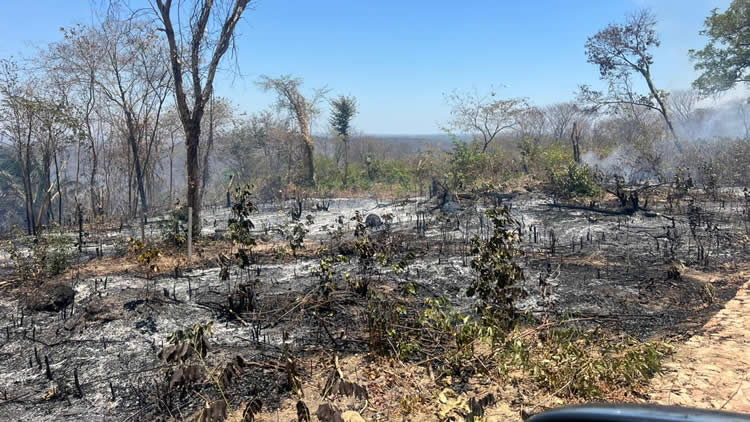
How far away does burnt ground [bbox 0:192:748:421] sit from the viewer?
3594 mm

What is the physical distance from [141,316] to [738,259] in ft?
28.3

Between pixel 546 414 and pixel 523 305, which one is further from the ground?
pixel 546 414

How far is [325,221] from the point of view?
1288 cm

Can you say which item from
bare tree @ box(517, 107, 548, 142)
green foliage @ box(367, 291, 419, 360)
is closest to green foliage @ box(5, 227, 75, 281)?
green foliage @ box(367, 291, 419, 360)

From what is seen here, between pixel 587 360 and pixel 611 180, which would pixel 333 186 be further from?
pixel 587 360

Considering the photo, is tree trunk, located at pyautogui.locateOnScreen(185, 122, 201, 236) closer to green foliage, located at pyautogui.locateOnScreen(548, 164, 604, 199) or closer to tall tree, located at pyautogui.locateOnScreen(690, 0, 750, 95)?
green foliage, located at pyautogui.locateOnScreen(548, 164, 604, 199)

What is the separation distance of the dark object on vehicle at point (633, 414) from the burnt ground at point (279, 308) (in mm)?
2434

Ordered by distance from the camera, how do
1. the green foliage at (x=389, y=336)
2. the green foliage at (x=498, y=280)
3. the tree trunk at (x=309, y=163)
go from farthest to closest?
the tree trunk at (x=309, y=163)
the green foliage at (x=498, y=280)
the green foliage at (x=389, y=336)

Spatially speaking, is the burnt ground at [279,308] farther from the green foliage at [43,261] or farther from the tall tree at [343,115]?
the tall tree at [343,115]

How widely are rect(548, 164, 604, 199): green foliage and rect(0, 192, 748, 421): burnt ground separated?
3.18 meters

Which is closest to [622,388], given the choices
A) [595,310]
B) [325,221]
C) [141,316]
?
[595,310]

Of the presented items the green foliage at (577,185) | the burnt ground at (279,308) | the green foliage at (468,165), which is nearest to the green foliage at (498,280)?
the burnt ground at (279,308)

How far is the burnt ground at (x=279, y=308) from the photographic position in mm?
3594

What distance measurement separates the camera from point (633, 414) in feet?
2.91
